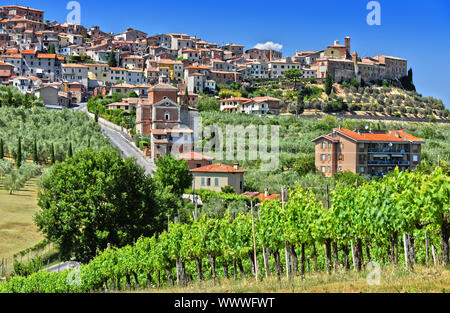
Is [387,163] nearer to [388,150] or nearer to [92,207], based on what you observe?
[388,150]

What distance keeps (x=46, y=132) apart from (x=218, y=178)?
25.7 meters

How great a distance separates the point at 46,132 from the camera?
64062 mm

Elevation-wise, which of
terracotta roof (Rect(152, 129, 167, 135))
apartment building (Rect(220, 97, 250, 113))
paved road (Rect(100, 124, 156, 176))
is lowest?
paved road (Rect(100, 124, 156, 176))

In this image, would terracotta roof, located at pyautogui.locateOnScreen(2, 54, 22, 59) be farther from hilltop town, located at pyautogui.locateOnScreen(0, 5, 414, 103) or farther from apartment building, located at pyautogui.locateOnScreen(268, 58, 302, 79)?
apartment building, located at pyautogui.locateOnScreen(268, 58, 302, 79)

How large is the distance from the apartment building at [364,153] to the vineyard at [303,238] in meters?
33.1

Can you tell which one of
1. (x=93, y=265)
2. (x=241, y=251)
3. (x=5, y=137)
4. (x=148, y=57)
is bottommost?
(x=93, y=265)

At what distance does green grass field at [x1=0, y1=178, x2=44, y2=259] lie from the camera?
31.6 m

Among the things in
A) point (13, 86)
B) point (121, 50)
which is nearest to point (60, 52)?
point (121, 50)

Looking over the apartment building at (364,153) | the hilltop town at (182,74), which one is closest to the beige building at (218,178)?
the apartment building at (364,153)

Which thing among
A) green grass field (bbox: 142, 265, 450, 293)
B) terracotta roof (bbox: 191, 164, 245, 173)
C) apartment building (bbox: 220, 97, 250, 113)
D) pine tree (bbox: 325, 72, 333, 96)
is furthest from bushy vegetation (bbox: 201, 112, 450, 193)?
green grass field (bbox: 142, 265, 450, 293)

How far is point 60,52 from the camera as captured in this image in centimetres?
12206

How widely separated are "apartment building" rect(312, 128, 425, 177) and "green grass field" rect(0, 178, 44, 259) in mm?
28555
